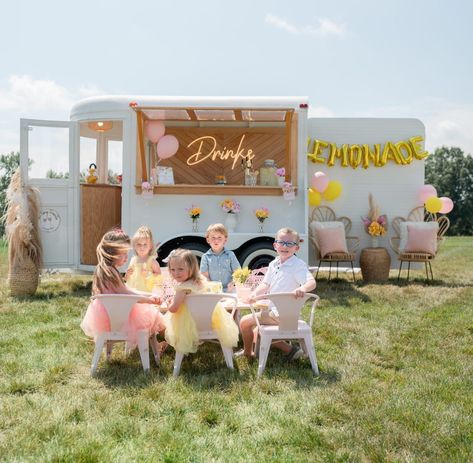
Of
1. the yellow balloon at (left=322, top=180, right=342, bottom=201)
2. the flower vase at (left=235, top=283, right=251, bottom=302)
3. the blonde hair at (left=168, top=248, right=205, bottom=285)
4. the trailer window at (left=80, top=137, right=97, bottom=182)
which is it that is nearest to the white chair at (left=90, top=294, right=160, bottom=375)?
the blonde hair at (left=168, top=248, right=205, bottom=285)

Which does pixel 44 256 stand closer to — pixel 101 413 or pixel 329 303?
pixel 329 303

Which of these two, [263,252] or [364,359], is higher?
[263,252]

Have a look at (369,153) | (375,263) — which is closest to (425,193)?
(369,153)

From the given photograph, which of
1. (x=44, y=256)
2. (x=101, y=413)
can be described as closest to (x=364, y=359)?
(x=101, y=413)

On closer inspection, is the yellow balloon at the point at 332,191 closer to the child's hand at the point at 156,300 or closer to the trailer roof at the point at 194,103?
the trailer roof at the point at 194,103

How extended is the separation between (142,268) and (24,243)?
2.96 m

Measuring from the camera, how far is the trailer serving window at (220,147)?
730cm

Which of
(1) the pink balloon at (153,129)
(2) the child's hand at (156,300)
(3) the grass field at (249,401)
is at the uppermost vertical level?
(1) the pink balloon at (153,129)

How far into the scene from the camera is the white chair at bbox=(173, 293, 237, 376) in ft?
12.8

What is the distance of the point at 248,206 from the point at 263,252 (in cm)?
63

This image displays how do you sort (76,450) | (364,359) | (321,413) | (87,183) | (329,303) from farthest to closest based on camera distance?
1. (87,183)
2. (329,303)
3. (364,359)
4. (321,413)
5. (76,450)

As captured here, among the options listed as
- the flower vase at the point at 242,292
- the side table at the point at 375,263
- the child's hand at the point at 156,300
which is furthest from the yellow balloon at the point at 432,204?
the child's hand at the point at 156,300

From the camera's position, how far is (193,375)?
3.95 metres

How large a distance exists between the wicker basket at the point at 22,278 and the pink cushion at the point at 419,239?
16.2 ft
